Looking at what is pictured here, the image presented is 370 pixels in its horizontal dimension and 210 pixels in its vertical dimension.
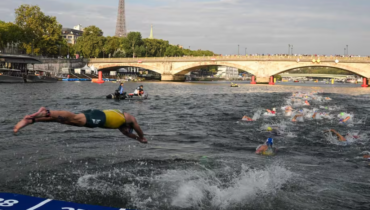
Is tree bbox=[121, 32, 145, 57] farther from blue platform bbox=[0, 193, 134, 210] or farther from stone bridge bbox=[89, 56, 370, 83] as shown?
blue platform bbox=[0, 193, 134, 210]

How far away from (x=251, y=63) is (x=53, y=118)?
94.5 m

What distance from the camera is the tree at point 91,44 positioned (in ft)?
411

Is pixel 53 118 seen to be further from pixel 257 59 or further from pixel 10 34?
pixel 10 34

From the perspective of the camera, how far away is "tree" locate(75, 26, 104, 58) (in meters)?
125

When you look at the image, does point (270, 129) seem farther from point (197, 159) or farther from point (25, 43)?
point (25, 43)

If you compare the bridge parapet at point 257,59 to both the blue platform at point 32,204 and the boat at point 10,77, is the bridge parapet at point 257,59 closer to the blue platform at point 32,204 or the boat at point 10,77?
the boat at point 10,77

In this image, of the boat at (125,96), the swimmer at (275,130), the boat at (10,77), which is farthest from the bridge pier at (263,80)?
the swimmer at (275,130)

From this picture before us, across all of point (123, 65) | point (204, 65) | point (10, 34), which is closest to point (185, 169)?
point (10, 34)

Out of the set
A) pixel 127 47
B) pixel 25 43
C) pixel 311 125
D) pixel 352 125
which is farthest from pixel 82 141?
pixel 127 47

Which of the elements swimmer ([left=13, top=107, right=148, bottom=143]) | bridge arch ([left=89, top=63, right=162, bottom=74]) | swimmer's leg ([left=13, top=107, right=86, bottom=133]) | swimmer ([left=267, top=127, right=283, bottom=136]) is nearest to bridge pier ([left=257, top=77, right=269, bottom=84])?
bridge arch ([left=89, top=63, right=162, bottom=74])

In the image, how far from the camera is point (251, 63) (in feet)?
328

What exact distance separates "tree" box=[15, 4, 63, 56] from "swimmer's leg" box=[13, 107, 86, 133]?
319ft

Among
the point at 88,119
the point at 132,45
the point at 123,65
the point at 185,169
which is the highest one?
the point at 132,45

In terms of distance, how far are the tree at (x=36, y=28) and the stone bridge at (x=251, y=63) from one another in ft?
55.0
